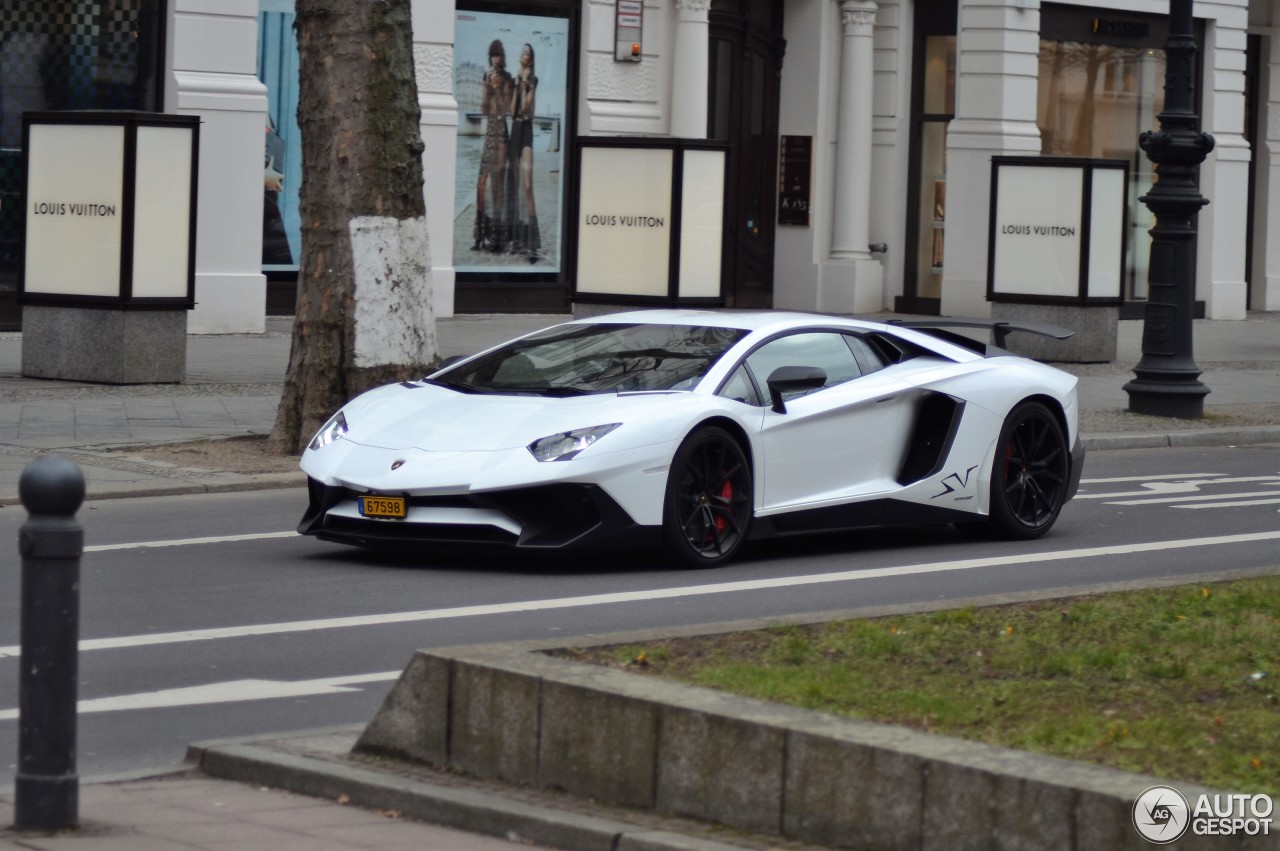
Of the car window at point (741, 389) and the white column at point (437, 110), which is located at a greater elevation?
the white column at point (437, 110)

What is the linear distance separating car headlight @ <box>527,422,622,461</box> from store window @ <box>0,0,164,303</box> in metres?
14.2

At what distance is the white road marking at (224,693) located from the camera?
7289mm

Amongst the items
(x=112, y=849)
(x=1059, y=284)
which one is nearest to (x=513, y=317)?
(x=1059, y=284)

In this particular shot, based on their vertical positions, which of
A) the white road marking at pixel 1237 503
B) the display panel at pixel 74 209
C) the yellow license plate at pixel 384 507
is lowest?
the white road marking at pixel 1237 503

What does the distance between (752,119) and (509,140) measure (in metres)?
5.02

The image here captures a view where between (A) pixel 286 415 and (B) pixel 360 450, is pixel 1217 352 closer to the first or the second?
(A) pixel 286 415

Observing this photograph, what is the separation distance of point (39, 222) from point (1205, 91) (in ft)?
69.3

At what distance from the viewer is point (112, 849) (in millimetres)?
5387

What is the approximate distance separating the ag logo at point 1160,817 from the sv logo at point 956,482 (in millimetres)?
6629

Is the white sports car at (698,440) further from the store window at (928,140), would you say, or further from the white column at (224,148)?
the store window at (928,140)

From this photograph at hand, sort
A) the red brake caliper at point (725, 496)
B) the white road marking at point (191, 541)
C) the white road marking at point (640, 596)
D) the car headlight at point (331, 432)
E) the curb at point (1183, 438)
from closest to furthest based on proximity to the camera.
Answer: the white road marking at point (640, 596), the red brake caliper at point (725, 496), the car headlight at point (331, 432), the white road marking at point (191, 541), the curb at point (1183, 438)

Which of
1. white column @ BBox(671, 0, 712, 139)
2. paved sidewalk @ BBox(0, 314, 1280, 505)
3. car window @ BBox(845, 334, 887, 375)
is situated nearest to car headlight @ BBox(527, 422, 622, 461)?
car window @ BBox(845, 334, 887, 375)

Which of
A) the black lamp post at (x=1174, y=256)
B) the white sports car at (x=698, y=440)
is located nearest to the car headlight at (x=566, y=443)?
the white sports car at (x=698, y=440)

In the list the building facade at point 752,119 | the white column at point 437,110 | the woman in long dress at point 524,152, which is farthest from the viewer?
the woman in long dress at point 524,152
